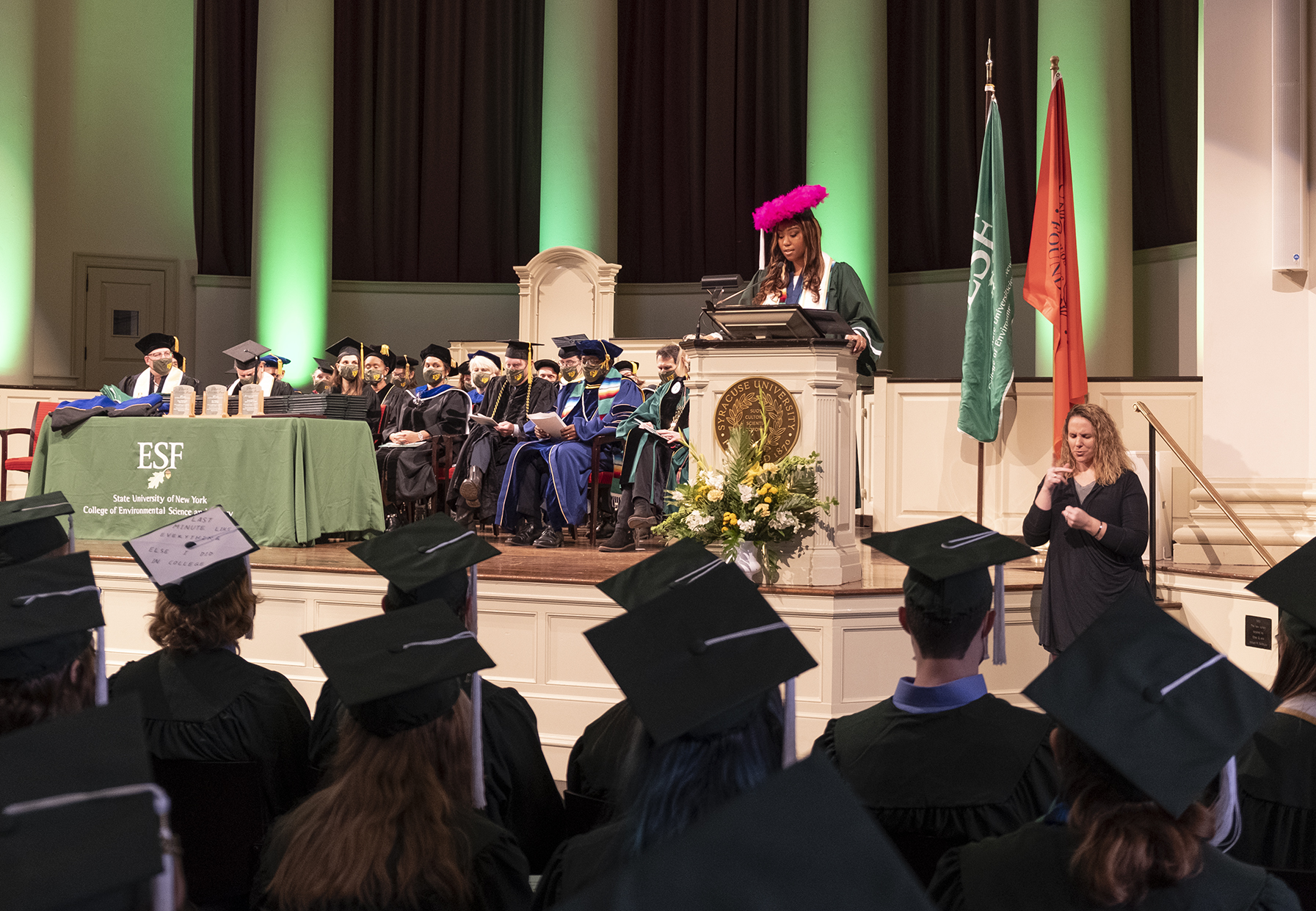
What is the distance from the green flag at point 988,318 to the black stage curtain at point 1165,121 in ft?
13.7

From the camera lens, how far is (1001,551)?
280 centimetres

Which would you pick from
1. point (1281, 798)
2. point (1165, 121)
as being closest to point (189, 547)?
point (1281, 798)

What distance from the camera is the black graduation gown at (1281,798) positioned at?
227 centimetres

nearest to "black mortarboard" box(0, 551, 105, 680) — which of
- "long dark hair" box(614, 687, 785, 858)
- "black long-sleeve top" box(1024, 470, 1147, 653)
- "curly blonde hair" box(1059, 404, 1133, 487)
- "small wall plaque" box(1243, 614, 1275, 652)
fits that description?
"long dark hair" box(614, 687, 785, 858)

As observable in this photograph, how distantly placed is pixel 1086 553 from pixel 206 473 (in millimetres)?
5436

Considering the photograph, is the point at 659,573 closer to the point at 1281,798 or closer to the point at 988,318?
the point at 1281,798

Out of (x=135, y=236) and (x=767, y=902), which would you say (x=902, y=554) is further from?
(x=135, y=236)

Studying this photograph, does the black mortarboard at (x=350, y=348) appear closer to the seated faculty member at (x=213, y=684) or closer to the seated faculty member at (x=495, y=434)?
the seated faculty member at (x=495, y=434)

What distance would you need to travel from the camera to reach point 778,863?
101cm

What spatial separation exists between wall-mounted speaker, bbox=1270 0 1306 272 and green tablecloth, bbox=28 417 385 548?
5675 millimetres

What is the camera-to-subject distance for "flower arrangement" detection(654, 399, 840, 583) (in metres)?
5.27

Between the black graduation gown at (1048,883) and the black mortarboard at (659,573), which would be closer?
the black graduation gown at (1048,883)

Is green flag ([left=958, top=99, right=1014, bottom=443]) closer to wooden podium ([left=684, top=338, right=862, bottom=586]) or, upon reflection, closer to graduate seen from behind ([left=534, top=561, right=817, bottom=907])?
wooden podium ([left=684, top=338, right=862, bottom=586])

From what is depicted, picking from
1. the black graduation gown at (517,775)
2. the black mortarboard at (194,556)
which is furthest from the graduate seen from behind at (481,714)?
the black mortarboard at (194,556)
